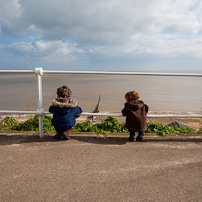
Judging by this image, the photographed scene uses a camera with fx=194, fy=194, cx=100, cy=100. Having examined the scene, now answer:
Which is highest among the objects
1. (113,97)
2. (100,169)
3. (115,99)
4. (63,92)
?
(63,92)

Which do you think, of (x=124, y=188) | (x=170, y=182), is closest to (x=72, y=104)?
(x=124, y=188)

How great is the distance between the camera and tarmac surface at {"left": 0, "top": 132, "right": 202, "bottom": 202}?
206 centimetres

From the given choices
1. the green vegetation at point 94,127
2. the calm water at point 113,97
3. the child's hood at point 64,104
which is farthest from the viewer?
the calm water at point 113,97

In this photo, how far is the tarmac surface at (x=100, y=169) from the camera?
2.06 meters

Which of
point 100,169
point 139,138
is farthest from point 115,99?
point 100,169

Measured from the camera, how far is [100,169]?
2.54 m

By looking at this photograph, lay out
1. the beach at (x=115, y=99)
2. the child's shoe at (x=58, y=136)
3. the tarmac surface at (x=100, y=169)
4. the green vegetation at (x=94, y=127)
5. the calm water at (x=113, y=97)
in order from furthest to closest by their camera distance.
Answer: the calm water at (x=113, y=97)
the beach at (x=115, y=99)
the green vegetation at (x=94, y=127)
the child's shoe at (x=58, y=136)
the tarmac surface at (x=100, y=169)

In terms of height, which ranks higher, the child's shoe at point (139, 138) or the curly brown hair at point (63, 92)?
the curly brown hair at point (63, 92)

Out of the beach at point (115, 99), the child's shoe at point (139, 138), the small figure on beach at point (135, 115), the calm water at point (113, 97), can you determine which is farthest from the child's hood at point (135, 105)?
the calm water at point (113, 97)

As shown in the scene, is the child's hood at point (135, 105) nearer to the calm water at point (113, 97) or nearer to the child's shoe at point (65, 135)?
the child's shoe at point (65, 135)

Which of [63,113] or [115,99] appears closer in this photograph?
[63,113]

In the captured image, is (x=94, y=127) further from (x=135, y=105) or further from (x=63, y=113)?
(x=135, y=105)

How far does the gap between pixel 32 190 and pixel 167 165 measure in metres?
1.75

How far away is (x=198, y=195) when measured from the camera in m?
2.04
